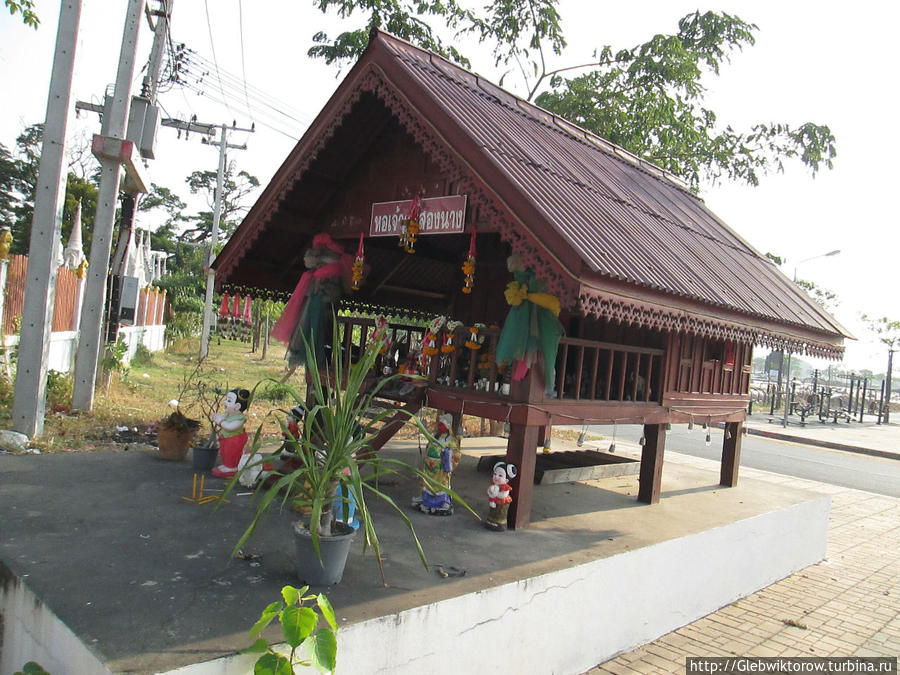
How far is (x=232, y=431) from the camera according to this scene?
6539 millimetres

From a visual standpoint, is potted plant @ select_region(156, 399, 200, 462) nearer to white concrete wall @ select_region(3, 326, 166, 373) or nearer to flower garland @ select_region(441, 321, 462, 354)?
flower garland @ select_region(441, 321, 462, 354)

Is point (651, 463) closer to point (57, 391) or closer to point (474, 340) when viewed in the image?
point (474, 340)

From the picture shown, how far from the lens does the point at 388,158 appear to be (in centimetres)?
737

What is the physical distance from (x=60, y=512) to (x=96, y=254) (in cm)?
620

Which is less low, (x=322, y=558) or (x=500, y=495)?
(x=500, y=495)

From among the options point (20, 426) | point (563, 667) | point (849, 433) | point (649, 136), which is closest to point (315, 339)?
point (20, 426)

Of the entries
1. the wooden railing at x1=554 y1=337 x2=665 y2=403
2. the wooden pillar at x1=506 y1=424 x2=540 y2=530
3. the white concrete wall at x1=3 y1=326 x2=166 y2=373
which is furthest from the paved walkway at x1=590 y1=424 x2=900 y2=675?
the white concrete wall at x1=3 y1=326 x2=166 y2=373

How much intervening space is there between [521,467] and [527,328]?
1.25 metres

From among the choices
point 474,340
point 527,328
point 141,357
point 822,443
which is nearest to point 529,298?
point 527,328

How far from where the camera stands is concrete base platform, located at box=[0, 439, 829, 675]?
3.59 meters

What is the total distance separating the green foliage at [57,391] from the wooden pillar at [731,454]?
32.1 ft

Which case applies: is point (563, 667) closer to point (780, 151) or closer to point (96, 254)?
point (96, 254)

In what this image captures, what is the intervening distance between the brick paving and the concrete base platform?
19 centimetres

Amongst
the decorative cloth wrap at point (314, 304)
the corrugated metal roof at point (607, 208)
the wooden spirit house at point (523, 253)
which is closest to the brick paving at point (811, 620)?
the wooden spirit house at point (523, 253)
